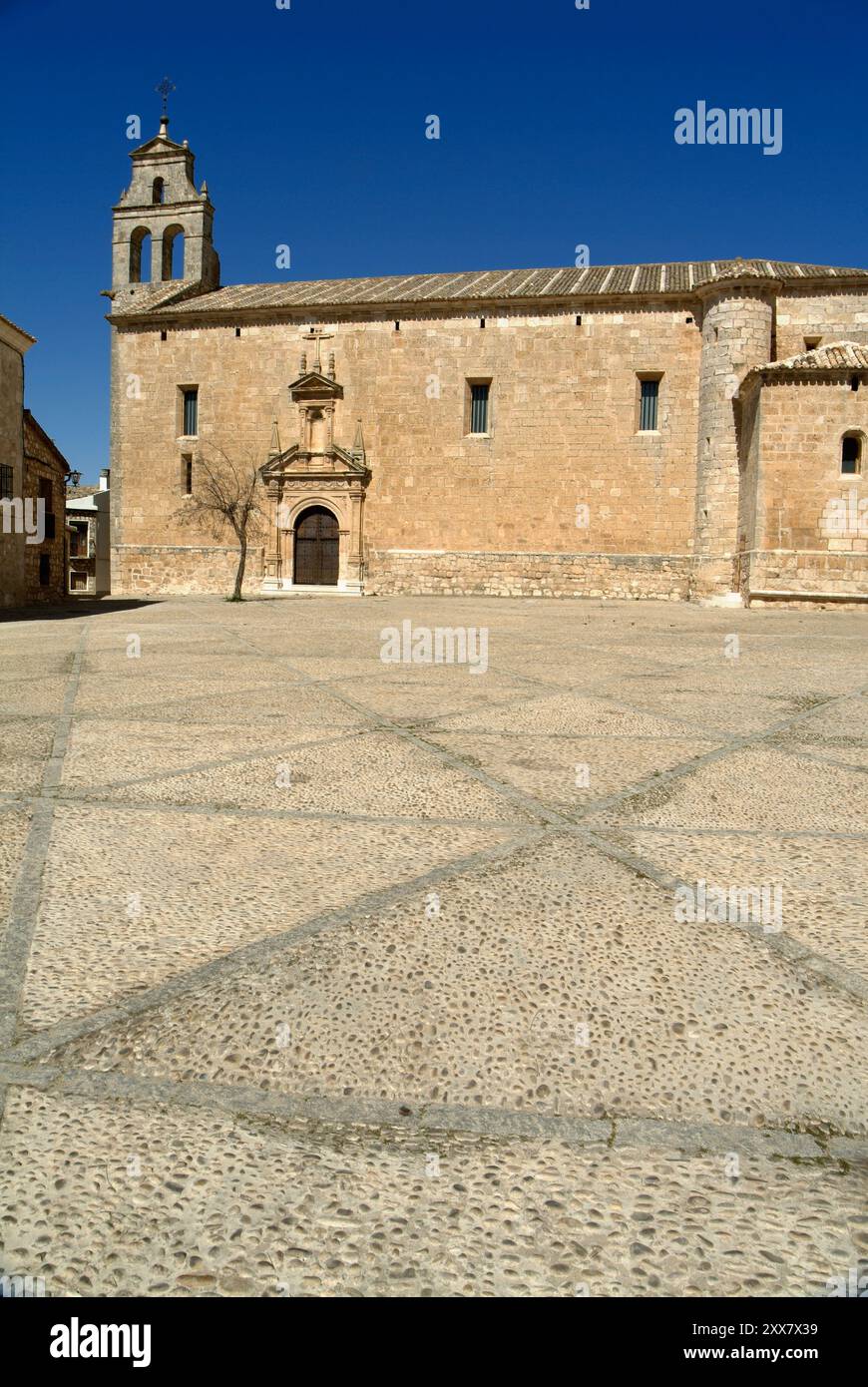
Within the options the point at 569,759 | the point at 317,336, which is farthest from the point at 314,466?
the point at 569,759

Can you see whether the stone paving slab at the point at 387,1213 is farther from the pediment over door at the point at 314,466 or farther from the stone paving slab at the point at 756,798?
the pediment over door at the point at 314,466

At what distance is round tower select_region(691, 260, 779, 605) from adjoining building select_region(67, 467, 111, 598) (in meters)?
29.2

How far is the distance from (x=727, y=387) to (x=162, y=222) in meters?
17.5

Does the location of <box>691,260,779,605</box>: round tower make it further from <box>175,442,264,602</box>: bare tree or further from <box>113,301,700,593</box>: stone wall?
<box>175,442,264,602</box>: bare tree

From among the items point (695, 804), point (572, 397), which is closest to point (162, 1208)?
point (695, 804)

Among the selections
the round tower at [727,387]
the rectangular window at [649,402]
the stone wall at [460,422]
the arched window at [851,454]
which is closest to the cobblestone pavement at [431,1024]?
the arched window at [851,454]

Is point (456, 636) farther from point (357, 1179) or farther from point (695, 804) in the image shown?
point (357, 1179)

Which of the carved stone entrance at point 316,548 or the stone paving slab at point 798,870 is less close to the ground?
the carved stone entrance at point 316,548

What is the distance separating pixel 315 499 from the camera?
2295cm

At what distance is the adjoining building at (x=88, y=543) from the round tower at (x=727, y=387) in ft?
95.7

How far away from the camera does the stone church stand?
19703 mm

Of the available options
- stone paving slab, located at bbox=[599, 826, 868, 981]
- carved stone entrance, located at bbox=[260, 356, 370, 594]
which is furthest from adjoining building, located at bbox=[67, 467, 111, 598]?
stone paving slab, located at bbox=[599, 826, 868, 981]

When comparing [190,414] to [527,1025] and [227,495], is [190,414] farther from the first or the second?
[527,1025]

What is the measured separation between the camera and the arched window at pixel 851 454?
1611 cm
